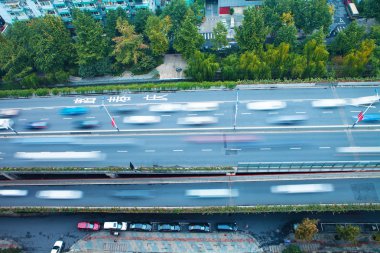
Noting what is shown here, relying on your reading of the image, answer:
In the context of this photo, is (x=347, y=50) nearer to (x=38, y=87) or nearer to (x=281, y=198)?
(x=281, y=198)

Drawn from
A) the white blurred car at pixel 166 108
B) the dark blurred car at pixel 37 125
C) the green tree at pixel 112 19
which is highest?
the green tree at pixel 112 19

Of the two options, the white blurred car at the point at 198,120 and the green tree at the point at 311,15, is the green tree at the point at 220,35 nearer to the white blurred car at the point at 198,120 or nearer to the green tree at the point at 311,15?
the green tree at the point at 311,15

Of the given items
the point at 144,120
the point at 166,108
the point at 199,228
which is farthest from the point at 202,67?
the point at 199,228

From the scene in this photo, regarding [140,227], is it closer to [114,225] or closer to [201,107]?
[114,225]

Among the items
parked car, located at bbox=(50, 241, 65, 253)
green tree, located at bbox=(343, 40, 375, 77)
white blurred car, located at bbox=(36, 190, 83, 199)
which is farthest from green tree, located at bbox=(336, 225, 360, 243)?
parked car, located at bbox=(50, 241, 65, 253)

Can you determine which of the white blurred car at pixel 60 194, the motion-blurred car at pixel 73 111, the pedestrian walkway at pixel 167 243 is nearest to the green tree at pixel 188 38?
the motion-blurred car at pixel 73 111

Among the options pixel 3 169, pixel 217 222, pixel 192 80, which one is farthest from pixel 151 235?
pixel 192 80
